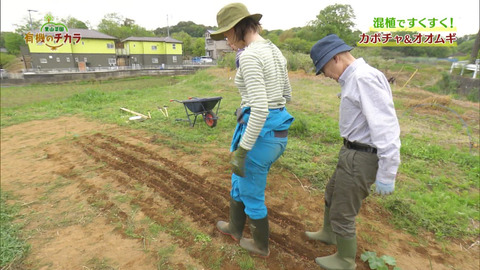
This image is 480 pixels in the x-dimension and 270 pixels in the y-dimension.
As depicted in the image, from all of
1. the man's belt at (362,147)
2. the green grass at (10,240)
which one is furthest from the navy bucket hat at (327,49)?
the green grass at (10,240)

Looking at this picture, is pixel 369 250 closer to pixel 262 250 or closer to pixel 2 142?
pixel 262 250

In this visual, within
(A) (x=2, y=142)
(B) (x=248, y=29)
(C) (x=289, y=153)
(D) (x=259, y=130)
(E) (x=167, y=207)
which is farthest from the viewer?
(A) (x=2, y=142)

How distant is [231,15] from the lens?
63.1 inches

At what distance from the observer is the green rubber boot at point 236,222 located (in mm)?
2117

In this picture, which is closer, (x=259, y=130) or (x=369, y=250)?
(x=259, y=130)

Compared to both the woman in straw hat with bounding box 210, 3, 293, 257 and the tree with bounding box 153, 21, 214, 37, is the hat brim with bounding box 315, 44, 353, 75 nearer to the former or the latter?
the woman in straw hat with bounding box 210, 3, 293, 257

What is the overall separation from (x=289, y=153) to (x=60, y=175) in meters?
3.48

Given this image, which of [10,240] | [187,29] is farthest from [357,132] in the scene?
[187,29]

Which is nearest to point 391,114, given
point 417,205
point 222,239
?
point 222,239

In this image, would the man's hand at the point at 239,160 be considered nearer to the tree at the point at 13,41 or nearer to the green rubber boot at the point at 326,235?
the green rubber boot at the point at 326,235

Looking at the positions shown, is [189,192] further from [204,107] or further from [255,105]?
[204,107]

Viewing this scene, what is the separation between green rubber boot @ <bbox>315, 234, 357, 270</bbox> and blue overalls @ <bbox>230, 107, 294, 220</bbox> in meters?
0.59

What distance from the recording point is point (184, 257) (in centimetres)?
211

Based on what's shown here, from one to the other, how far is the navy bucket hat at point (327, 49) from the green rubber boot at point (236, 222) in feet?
4.12
